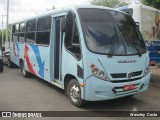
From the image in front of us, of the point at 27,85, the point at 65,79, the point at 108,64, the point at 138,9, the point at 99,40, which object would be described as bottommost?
the point at 27,85

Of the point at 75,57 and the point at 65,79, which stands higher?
the point at 75,57

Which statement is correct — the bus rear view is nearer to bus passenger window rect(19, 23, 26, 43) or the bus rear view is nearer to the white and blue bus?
the white and blue bus

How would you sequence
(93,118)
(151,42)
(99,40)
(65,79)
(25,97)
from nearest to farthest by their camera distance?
(93,118) → (99,40) → (65,79) → (25,97) → (151,42)

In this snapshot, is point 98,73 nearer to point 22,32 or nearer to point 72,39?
point 72,39

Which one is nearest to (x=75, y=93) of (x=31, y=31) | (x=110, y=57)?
(x=110, y=57)

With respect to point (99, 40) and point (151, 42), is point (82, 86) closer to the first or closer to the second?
point (99, 40)

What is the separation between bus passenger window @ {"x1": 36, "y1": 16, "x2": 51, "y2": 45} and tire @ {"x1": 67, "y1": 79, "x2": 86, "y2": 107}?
7.71 ft

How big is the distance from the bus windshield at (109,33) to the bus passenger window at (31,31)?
4220 millimetres

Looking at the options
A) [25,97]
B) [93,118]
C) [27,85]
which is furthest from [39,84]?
[93,118]

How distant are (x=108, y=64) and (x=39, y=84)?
4904 mm

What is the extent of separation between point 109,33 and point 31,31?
524 cm

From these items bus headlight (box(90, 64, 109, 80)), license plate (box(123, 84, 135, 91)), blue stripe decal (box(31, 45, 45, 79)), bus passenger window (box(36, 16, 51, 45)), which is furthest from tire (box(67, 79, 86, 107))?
blue stripe decal (box(31, 45, 45, 79))

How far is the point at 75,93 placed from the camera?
723cm

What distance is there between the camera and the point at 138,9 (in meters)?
10.9
